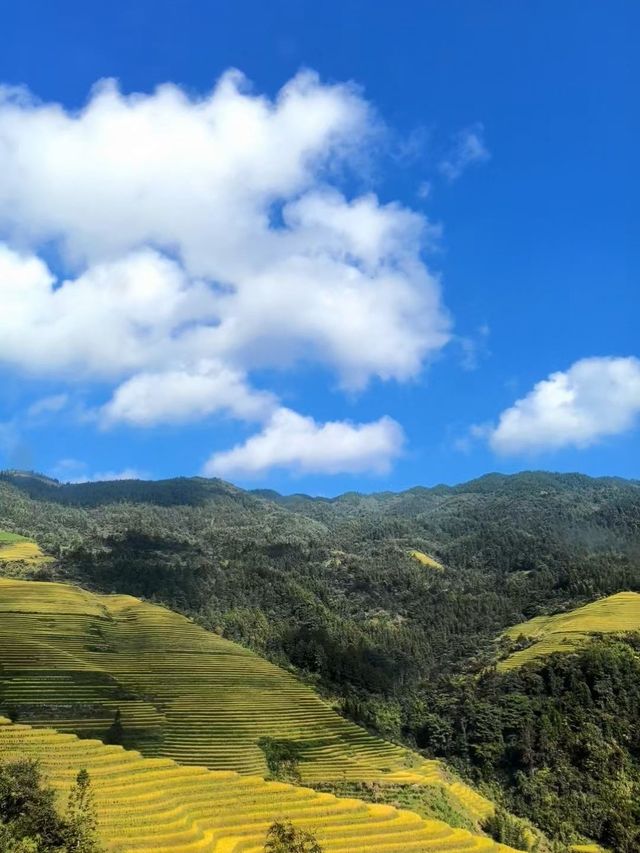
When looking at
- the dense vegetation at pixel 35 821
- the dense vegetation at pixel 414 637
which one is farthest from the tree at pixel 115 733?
the dense vegetation at pixel 414 637

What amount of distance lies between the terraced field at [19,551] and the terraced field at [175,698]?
6680cm

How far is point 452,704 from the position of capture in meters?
108

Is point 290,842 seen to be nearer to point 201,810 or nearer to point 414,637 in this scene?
point 201,810

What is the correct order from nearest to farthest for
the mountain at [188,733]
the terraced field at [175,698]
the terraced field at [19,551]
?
the mountain at [188,733]
the terraced field at [175,698]
the terraced field at [19,551]

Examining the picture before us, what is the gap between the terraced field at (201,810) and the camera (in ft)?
125

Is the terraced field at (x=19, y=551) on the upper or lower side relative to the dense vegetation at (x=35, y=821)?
upper

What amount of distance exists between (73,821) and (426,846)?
22641 millimetres

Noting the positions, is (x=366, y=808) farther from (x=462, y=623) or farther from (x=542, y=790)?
(x=462, y=623)

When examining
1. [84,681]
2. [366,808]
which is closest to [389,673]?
[84,681]

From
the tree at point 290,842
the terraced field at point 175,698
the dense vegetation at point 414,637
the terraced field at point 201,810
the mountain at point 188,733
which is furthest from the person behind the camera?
the dense vegetation at point 414,637

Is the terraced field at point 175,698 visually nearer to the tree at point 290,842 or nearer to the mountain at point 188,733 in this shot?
the mountain at point 188,733

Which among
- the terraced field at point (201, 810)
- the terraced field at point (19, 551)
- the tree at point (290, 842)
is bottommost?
the terraced field at point (201, 810)

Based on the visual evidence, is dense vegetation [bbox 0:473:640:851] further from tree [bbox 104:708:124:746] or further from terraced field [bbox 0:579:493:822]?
tree [bbox 104:708:124:746]

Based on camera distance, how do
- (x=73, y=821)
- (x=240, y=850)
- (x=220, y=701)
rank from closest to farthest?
(x=73, y=821) → (x=240, y=850) → (x=220, y=701)
